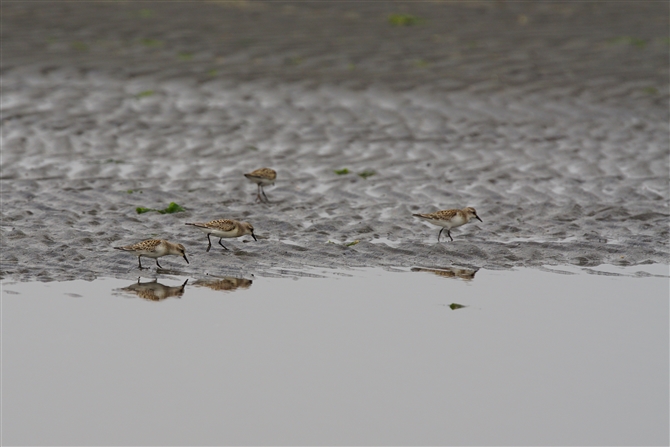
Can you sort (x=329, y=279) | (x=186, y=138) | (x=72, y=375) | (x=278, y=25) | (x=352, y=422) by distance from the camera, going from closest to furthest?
(x=352, y=422) → (x=72, y=375) → (x=329, y=279) → (x=186, y=138) → (x=278, y=25)

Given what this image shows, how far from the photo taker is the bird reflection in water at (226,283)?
399 inches

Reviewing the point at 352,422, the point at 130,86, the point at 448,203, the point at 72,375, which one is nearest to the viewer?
the point at 352,422

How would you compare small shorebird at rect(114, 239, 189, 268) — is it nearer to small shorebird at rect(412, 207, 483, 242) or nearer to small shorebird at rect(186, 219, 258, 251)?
small shorebird at rect(186, 219, 258, 251)

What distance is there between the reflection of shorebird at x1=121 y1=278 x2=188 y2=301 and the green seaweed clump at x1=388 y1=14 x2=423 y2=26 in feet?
47.3

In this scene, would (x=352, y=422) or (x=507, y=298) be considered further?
(x=507, y=298)

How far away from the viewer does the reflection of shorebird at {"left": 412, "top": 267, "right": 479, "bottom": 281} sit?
35.2 ft

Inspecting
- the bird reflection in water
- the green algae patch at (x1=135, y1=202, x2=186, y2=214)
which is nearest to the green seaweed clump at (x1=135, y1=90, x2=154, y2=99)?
the green algae patch at (x1=135, y1=202, x2=186, y2=214)

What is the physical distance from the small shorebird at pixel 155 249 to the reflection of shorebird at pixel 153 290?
37cm

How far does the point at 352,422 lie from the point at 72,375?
2.15 metres

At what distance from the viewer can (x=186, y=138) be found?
1642 centimetres

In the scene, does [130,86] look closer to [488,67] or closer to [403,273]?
[488,67]

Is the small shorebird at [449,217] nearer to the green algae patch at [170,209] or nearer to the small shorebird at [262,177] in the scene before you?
the small shorebird at [262,177]

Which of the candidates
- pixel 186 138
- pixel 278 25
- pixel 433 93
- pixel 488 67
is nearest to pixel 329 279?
pixel 186 138

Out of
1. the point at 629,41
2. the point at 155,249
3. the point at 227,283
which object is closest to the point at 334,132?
the point at 155,249
